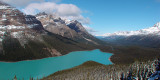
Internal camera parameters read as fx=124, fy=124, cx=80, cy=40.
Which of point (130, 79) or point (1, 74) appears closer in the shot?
point (130, 79)

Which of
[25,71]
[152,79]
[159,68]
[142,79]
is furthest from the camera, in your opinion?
[25,71]

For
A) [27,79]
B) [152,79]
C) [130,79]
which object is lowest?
[27,79]

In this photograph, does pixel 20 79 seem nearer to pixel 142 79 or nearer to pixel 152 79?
pixel 142 79

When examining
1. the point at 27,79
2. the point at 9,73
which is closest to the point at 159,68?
the point at 27,79

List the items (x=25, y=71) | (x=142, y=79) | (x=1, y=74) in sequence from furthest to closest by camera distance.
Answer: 1. (x=25, y=71)
2. (x=1, y=74)
3. (x=142, y=79)

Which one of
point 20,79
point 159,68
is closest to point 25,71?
point 20,79

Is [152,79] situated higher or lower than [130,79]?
higher

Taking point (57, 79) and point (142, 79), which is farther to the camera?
point (57, 79)

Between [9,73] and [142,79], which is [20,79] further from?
[142,79]

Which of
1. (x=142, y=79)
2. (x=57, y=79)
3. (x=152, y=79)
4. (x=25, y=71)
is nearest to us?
(x=152, y=79)

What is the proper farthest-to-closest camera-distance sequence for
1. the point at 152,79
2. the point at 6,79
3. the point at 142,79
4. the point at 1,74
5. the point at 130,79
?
the point at 1,74
the point at 6,79
the point at 130,79
the point at 142,79
the point at 152,79
